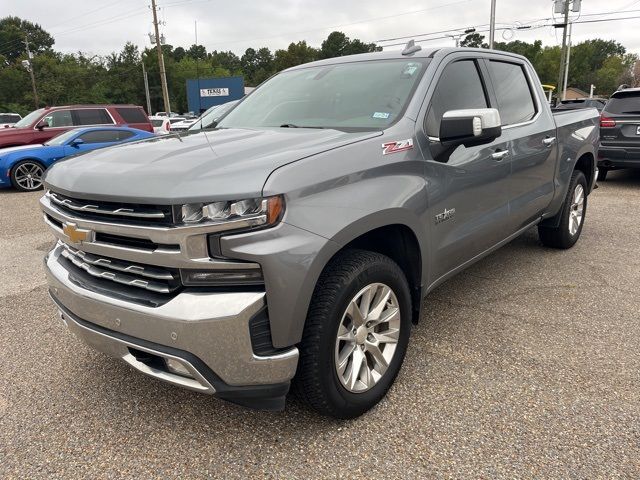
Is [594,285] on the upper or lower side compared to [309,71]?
lower

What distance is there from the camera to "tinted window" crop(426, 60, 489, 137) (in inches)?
114

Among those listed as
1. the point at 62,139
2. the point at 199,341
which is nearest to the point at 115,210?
the point at 199,341

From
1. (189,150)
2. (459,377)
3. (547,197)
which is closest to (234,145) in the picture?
(189,150)

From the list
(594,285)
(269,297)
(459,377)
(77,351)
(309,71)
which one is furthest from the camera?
(594,285)

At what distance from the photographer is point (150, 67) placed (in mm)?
74500

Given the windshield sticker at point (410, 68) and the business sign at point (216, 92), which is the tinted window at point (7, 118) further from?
the windshield sticker at point (410, 68)

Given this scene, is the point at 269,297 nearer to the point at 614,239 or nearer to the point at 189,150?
the point at 189,150

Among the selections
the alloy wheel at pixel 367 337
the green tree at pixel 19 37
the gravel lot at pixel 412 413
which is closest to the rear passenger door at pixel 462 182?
the alloy wheel at pixel 367 337

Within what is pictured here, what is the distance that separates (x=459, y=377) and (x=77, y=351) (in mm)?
2380

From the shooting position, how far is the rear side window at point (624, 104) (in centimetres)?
857

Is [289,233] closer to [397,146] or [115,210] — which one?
[115,210]

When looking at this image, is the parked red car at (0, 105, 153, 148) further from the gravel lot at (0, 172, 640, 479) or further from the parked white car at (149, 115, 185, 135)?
the gravel lot at (0, 172, 640, 479)

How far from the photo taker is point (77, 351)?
3.24 m

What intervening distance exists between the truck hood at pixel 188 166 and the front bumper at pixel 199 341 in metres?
0.41
